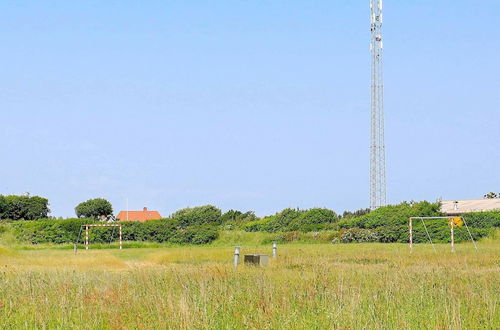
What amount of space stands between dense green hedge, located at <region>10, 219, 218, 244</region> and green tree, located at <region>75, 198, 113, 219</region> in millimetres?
26752

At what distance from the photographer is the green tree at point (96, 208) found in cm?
7462

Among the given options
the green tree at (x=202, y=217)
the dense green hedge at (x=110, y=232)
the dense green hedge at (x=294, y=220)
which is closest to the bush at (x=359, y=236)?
the dense green hedge at (x=294, y=220)

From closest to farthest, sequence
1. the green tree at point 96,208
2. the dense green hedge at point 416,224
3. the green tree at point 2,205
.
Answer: the dense green hedge at point 416,224 < the green tree at point 2,205 < the green tree at point 96,208

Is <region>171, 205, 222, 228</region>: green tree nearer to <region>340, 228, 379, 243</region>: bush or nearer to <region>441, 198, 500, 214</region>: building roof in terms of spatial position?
<region>340, 228, 379, 243</region>: bush

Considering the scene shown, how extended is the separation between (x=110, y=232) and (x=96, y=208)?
29.6 meters

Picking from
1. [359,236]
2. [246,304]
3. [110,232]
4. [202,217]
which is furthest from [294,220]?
[246,304]

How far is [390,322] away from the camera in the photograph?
8.27 metres

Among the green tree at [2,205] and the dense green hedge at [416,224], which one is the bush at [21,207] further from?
the dense green hedge at [416,224]

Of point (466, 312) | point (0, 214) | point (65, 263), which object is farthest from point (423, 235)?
point (0, 214)

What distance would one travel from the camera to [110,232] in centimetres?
4612

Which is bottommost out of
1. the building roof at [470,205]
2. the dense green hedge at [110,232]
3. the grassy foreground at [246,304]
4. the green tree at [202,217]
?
the grassy foreground at [246,304]

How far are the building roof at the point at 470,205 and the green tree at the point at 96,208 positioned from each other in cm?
3679

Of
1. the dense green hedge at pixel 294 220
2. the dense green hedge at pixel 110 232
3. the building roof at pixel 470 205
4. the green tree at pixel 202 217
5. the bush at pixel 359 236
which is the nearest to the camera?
the bush at pixel 359 236

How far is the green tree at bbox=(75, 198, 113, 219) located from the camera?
74625 millimetres
